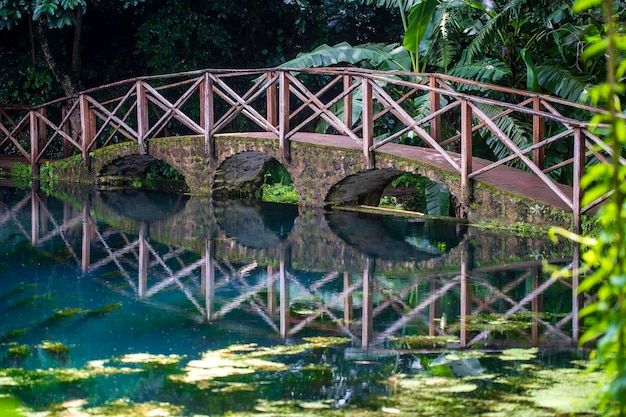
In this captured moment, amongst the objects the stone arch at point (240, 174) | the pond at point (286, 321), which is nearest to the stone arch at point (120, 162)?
the stone arch at point (240, 174)

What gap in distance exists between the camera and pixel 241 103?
1209cm

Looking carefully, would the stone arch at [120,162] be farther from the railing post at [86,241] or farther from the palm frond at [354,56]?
the palm frond at [354,56]

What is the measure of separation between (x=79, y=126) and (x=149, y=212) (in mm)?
5365

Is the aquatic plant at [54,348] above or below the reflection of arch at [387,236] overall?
below

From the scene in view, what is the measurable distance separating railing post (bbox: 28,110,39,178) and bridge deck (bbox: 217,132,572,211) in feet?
19.8

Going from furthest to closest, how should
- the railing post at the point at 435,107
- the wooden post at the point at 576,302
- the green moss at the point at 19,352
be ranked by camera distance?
the railing post at the point at 435,107 → the wooden post at the point at 576,302 → the green moss at the point at 19,352

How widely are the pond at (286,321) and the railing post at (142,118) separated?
330 centimetres

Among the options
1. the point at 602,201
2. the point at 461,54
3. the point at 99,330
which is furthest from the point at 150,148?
the point at 99,330

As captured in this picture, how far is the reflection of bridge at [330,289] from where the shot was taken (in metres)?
5.73

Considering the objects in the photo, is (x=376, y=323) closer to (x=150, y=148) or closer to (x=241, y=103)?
(x=241, y=103)

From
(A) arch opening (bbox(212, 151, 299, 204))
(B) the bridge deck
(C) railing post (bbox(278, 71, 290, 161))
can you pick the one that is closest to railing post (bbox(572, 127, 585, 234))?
(B) the bridge deck

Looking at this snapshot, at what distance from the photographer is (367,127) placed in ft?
34.1

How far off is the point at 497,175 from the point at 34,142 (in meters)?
8.79

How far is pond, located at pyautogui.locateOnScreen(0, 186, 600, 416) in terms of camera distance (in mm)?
4324
